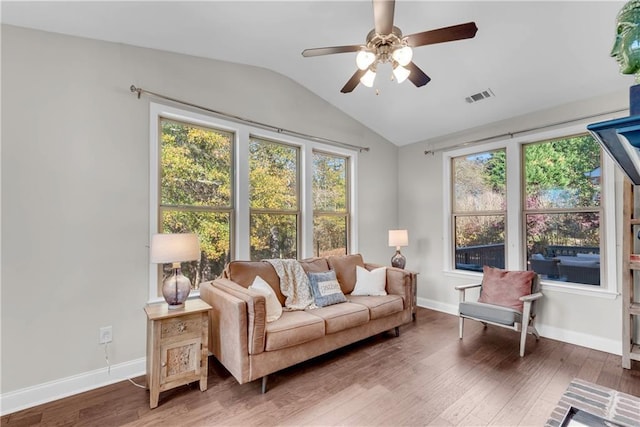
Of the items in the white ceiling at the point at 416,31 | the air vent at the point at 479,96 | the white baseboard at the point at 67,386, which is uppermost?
the white ceiling at the point at 416,31

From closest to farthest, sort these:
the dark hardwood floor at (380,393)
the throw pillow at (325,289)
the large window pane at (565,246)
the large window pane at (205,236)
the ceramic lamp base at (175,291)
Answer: the dark hardwood floor at (380,393), the ceramic lamp base at (175,291), the large window pane at (205,236), the throw pillow at (325,289), the large window pane at (565,246)

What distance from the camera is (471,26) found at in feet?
6.21

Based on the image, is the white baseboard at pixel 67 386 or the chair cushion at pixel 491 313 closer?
the white baseboard at pixel 67 386

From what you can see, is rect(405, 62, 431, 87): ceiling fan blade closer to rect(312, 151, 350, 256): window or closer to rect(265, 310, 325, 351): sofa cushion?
rect(312, 151, 350, 256): window

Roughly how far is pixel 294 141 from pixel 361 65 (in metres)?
1.83

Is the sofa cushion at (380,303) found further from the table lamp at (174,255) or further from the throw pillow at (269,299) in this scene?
the table lamp at (174,255)

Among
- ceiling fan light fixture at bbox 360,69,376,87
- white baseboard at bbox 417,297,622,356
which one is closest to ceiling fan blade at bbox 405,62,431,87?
ceiling fan light fixture at bbox 360,69,376,87

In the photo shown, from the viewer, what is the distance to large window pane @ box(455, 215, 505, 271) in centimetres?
407

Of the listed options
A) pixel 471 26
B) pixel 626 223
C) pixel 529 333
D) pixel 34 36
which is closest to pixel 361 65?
pixel 471 26

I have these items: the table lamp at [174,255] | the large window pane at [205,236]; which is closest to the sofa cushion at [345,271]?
the large window pane at [205,236]

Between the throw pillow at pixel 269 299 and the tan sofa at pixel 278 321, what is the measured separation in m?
0.07

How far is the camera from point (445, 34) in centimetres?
200

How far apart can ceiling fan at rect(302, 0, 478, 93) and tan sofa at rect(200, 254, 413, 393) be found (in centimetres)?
192

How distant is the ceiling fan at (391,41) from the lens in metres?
1.91
